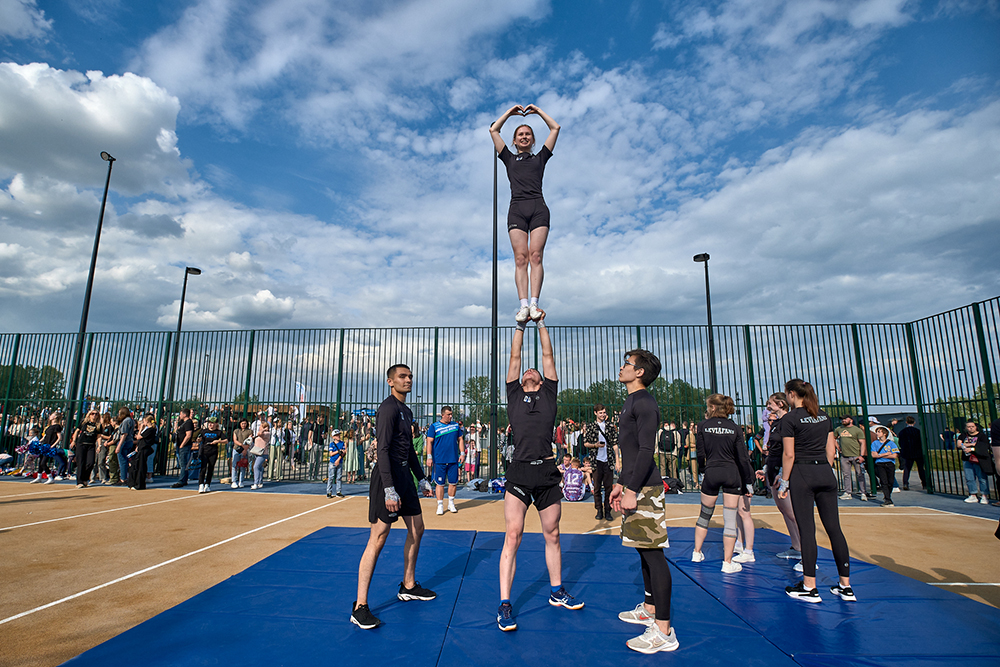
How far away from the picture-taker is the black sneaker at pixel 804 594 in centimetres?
409

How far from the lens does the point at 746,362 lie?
12406 millimetres

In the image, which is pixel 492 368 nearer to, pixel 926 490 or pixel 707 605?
pixel 707 605

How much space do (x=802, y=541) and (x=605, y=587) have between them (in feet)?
5.83

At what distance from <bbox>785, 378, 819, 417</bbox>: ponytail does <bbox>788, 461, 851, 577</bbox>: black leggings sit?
0.48 meters

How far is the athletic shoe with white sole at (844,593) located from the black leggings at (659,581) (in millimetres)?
2036

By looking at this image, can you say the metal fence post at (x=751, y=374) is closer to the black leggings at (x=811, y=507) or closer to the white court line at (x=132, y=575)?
the black leggings at (x=811, y=507)

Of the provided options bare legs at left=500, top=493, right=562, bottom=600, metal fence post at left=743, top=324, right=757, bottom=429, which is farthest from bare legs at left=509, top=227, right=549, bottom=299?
metal fence post at left=743, top=324, right=757, bottom=429

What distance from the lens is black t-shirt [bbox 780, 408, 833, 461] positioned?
4.35 meters

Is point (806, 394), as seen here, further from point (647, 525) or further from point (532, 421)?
point (532, 421)

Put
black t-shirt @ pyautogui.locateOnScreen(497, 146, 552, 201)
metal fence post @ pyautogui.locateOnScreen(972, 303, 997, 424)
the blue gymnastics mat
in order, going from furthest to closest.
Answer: metal fence post @ pyautogui.locateOnScreen(972, 303, 997, 424) < black t-shirt @ pyautogui.locateOnScreen(497, 146, 552, 201) < the blue gymnastics mat

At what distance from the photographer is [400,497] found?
3.86 m

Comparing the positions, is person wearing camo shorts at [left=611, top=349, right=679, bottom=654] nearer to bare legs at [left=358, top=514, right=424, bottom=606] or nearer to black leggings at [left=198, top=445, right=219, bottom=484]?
bare legs at [left=358, top=514, right=424, bottom=606]

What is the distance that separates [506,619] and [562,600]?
26.4 inches

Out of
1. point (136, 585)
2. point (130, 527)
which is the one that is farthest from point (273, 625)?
point (130, 527)
